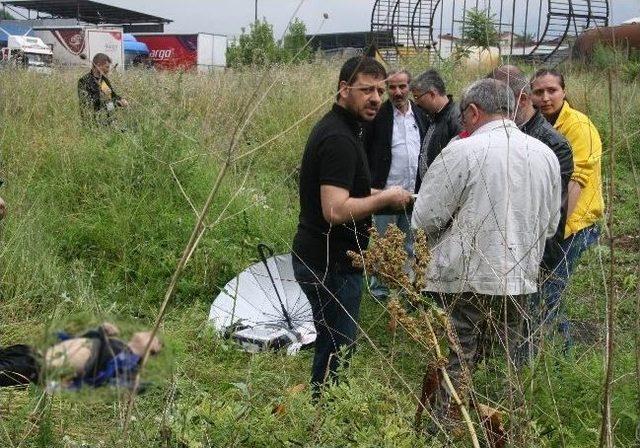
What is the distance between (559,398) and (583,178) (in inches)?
54.2

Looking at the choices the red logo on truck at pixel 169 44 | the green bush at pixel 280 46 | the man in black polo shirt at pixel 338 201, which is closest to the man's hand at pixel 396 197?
the man in black polo shirt at pixel 338 201

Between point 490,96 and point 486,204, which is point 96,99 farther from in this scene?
point 486,204

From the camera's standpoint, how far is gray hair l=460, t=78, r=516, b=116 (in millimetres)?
2949

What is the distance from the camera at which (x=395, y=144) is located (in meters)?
5.09

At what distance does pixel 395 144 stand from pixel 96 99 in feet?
11.7

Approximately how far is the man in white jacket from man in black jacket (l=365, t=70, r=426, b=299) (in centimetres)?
202

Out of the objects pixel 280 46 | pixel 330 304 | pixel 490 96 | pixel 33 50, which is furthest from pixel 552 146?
pixel 33 50

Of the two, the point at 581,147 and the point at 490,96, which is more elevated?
the point at 490,96

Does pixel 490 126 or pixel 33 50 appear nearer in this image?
pixel 490 126

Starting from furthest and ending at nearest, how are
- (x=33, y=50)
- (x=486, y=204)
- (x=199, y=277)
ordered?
(x=33, y=50) < (x=199, y=277) < (x=486, y=204)

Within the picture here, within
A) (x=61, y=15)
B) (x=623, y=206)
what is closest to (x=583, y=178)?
(x=623, y=206)

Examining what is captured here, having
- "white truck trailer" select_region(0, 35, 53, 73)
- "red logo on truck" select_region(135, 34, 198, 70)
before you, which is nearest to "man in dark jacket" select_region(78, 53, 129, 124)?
"white truck trailer" select_region(0, 35, 53, 73)

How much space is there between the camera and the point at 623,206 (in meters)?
8.37

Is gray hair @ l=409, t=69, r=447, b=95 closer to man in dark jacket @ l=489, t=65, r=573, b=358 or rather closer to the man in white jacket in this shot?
man in dark jacket @ l=489, t=65, r=573, b=358
